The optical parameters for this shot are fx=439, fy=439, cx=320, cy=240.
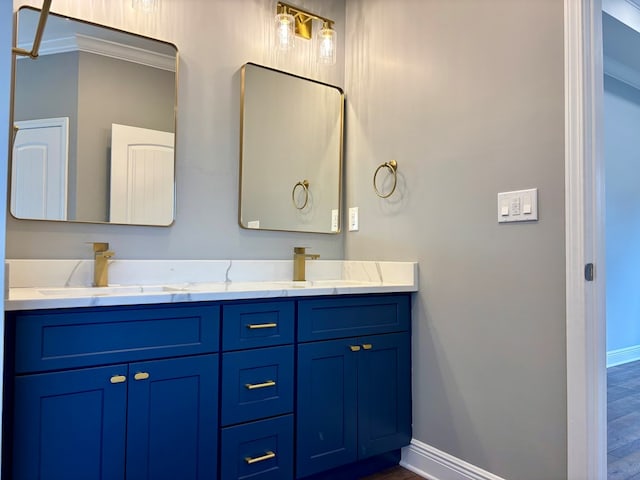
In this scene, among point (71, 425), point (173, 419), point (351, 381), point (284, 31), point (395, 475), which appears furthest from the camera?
point (284, 31)

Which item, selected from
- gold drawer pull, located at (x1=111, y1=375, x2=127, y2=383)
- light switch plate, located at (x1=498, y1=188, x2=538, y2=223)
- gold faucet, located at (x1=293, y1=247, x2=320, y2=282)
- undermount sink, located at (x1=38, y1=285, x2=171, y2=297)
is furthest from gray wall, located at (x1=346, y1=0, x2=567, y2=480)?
gold drawer pull, located at (x1=111, y1=375, x2=127, y2=383)

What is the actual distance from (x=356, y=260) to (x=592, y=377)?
1.24 metres

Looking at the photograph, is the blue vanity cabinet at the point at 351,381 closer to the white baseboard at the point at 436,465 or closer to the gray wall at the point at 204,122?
the white baseboard at the point at 436,465

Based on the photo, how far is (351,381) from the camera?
184cm

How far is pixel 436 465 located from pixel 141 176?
1791 millimetres

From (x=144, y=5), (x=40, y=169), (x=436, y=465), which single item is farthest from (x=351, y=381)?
(x=144, y=5)

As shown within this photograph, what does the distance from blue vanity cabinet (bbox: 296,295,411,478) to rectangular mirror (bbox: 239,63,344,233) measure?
0.66 m

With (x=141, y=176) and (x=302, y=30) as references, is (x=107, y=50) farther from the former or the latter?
(x=302, y=30)

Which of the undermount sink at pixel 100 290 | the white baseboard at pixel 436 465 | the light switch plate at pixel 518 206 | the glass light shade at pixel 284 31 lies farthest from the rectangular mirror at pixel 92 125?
the white baseboard at pixel 436 465

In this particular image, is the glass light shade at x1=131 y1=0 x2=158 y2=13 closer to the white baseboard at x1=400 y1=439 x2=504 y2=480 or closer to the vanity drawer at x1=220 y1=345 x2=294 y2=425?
the vanity drawer at x1=220 y1=345 x2=294 y2=425

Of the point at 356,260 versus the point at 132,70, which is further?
the point at 356,260

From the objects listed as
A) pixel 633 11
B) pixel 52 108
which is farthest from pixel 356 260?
pixel 633 11

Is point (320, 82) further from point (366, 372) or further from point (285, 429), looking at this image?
point (285, 429)

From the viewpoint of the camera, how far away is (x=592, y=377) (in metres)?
1.43
